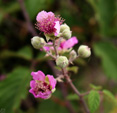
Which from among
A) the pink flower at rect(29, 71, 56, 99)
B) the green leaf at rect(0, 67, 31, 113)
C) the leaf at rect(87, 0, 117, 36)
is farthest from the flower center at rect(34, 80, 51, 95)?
the leaf at rect(87, 0, 117, 36)

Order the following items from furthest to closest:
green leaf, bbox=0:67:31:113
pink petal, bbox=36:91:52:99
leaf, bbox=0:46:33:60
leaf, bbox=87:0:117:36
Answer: leaf, bbox=87:0:117:36
leaf, bbox=0:46:33:60
green leaf, bbox=0:67:31:113
pink petal, bbox=36:91:52:99

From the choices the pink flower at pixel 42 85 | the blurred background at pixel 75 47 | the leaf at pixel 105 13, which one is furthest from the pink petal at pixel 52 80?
the leaf at pixel 105 13

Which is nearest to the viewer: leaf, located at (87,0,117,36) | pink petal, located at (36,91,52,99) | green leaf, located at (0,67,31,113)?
pink petal, located at (36,91,52,99)

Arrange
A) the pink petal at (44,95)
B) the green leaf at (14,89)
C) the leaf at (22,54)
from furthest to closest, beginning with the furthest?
the leaf at (22,54), the green leaf at (14,89), the pink petal at (44,95)

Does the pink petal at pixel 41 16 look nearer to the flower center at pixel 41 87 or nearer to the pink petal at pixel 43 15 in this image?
the pink petal at pixel 43 15

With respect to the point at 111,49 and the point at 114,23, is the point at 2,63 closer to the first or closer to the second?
the point at 111,49

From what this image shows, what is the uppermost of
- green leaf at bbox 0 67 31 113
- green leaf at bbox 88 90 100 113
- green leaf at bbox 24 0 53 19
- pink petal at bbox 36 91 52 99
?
green leaf at bbox 24 0 53 19

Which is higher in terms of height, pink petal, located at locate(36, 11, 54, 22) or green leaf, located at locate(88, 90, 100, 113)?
pink petal, located at locate(36, 11, 54, 22)

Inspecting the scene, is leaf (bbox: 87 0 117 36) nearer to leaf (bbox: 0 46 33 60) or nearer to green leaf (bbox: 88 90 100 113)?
leaf (bbox: 0 46 33 60)
